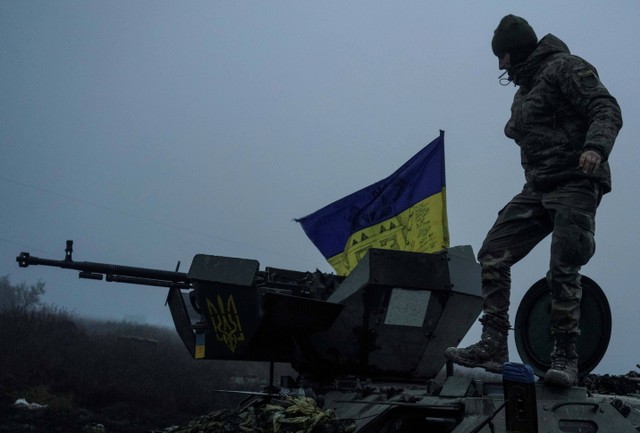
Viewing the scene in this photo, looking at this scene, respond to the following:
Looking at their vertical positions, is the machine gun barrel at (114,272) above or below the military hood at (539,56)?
below

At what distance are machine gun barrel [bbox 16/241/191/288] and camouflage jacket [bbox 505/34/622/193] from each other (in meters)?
4.74

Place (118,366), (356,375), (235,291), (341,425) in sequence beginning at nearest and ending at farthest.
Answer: (341,425) → (235,291) → (356,375) → (118,366)

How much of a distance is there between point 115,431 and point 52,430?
1.51 metres

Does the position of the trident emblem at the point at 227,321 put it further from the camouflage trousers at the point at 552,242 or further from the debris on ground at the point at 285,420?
the camouflage trousers at the point at 552,242

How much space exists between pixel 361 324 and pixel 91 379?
14.2m

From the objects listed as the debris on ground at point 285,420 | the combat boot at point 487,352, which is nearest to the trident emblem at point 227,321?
the debris on ground at point 285,420

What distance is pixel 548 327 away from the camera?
17.7 ft

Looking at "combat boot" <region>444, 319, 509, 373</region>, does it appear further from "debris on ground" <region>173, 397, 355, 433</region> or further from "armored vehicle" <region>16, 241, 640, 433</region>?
"debris on ground" <region>173, 397, 355, 433</region>

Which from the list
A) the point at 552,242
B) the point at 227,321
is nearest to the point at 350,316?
the point at 227,321

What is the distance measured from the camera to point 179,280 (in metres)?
8.87

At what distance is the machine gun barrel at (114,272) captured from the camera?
351 inches

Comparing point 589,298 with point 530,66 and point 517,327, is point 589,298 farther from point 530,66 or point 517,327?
point 530,66

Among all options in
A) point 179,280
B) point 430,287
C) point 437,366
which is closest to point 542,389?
point 430,287

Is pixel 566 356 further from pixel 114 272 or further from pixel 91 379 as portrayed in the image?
pixel 91 379
